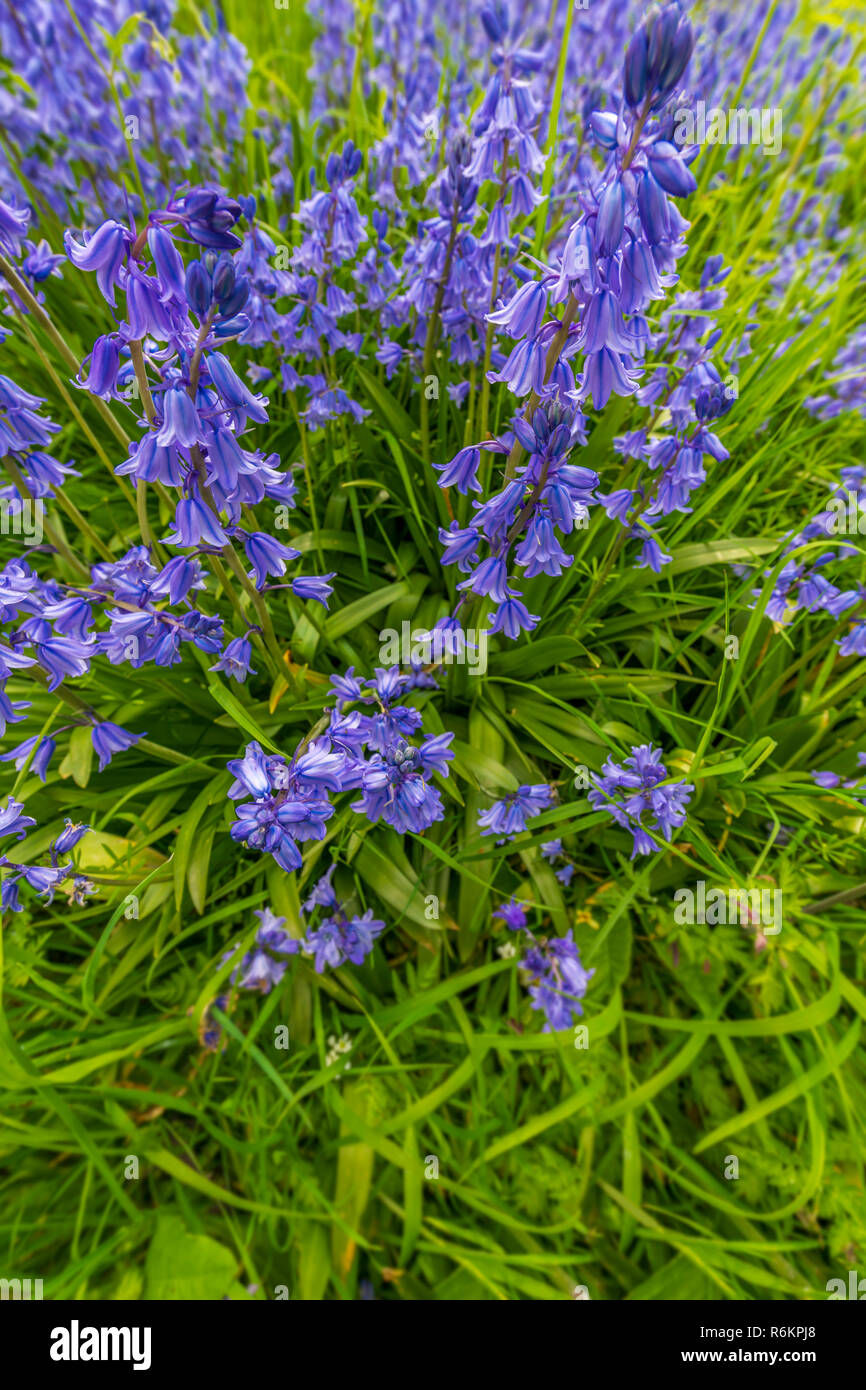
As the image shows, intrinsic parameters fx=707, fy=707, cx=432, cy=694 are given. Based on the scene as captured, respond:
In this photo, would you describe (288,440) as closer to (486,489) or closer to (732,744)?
(486,489)

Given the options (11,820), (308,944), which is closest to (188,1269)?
(308,944)

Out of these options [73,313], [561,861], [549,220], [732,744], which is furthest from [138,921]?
[549,220]

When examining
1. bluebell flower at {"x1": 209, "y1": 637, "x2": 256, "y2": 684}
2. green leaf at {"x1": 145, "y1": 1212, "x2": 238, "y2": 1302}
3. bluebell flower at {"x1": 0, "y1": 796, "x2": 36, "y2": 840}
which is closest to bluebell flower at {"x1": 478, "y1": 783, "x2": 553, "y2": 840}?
bluebell flower at {"x1": 209, "y1": 637, "x2": 256, "y2": 684}

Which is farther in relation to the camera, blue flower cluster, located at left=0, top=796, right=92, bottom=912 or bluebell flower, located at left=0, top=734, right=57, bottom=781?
bluebell flower, located at left=0, top=734, right=57, bottom=781

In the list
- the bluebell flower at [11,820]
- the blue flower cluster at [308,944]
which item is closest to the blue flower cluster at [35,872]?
the bluebell flower at [11,820]

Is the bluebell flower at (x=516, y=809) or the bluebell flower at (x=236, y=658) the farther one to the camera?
the bluebell flower at (x=516, y=809)

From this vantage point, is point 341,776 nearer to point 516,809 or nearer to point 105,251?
point 516,809

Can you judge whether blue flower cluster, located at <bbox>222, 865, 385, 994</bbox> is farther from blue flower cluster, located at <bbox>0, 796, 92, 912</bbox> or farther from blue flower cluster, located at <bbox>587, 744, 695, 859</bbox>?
blue flower cluster, located at <bbox>587, 744, 695, 859</bbox>

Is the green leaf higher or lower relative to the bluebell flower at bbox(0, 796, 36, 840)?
lower

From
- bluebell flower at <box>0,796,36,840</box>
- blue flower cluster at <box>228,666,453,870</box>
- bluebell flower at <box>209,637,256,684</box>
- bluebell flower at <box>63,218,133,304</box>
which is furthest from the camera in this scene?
bluebell flower at <box>209,637,256,684</box>

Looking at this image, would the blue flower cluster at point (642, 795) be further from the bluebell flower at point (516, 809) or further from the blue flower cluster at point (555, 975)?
the blue flower cluster at point (555, 975)

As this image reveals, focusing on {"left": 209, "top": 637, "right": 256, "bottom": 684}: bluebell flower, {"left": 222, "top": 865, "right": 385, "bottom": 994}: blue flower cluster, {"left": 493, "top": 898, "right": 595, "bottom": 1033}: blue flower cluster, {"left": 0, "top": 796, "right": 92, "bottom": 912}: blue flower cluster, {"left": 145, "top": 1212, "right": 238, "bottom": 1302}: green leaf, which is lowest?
{"left": 145, "top": 1212, "right": 238, "bottom": 1302}: green leaf
